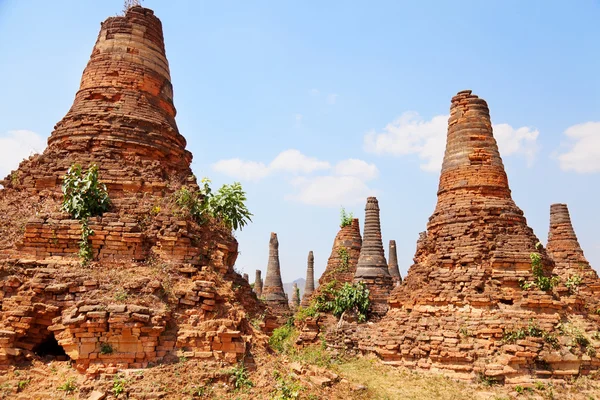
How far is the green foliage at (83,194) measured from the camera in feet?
29.9

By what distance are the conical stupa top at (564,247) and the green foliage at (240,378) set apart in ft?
58.9

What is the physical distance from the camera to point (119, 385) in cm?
726

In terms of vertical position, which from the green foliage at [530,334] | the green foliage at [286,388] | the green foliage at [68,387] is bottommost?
the green foliage at [286,388]

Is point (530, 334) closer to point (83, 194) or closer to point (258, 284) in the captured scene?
point (83, 194)

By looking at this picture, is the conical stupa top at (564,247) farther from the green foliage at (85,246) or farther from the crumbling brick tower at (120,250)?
the green foliage at (85,246)

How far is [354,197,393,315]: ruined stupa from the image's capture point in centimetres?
1905

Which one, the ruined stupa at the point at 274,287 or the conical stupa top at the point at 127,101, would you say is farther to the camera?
the ruined stupa at the point at 274,287

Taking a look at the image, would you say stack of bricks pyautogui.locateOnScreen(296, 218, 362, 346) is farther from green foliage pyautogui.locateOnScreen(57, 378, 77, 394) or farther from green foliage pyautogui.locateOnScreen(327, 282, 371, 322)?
green foliage pyautogui.locateOnScreen(57, 378, 77, 394)

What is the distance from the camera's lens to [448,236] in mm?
14945

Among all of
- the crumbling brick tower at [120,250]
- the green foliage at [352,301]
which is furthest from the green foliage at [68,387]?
the green foliage at [352,301]

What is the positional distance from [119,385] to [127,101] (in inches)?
251

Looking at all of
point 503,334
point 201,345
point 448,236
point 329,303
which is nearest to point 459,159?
point 448,236

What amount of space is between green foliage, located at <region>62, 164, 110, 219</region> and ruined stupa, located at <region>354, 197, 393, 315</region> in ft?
39.6

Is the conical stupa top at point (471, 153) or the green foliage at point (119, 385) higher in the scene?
the conical stupa top at point (471, 153)
